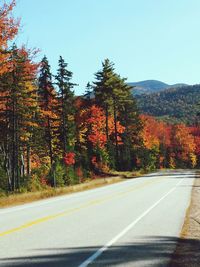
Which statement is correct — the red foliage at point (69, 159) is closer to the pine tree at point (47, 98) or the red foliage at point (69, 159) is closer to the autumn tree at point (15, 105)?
the pine tree at point (47, 98)

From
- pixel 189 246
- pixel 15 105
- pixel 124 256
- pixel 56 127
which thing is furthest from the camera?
pixel 56 127

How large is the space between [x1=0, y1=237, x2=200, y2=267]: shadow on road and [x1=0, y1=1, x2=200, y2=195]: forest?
14.5 meters

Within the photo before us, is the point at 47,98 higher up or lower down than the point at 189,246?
higher up

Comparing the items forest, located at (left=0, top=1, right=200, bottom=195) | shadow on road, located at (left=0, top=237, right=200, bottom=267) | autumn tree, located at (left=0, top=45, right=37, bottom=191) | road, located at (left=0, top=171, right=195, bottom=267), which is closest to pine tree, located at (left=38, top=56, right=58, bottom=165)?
forest, located at (left=0, top=1, right=200, bottom=195)

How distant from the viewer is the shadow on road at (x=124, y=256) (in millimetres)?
7988

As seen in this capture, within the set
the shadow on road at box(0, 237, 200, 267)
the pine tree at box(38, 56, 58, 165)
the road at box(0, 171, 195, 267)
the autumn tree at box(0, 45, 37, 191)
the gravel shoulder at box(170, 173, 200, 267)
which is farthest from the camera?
the pine tree at box(38, 56, 58, 165)

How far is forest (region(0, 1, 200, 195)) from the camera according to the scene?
36.2 meters

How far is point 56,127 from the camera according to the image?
5653cm

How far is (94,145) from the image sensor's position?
7025 centimetres

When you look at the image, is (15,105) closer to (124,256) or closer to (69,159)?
(69,159)

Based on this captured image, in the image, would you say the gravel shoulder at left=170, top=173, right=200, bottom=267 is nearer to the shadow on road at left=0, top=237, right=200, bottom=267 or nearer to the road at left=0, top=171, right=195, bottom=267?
the shadow on road at left=0, top=237, right=200, bottom=267

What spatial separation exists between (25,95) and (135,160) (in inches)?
2140

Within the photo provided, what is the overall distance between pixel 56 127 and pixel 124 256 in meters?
48.2

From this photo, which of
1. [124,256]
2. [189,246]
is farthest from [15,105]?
[124,256]
